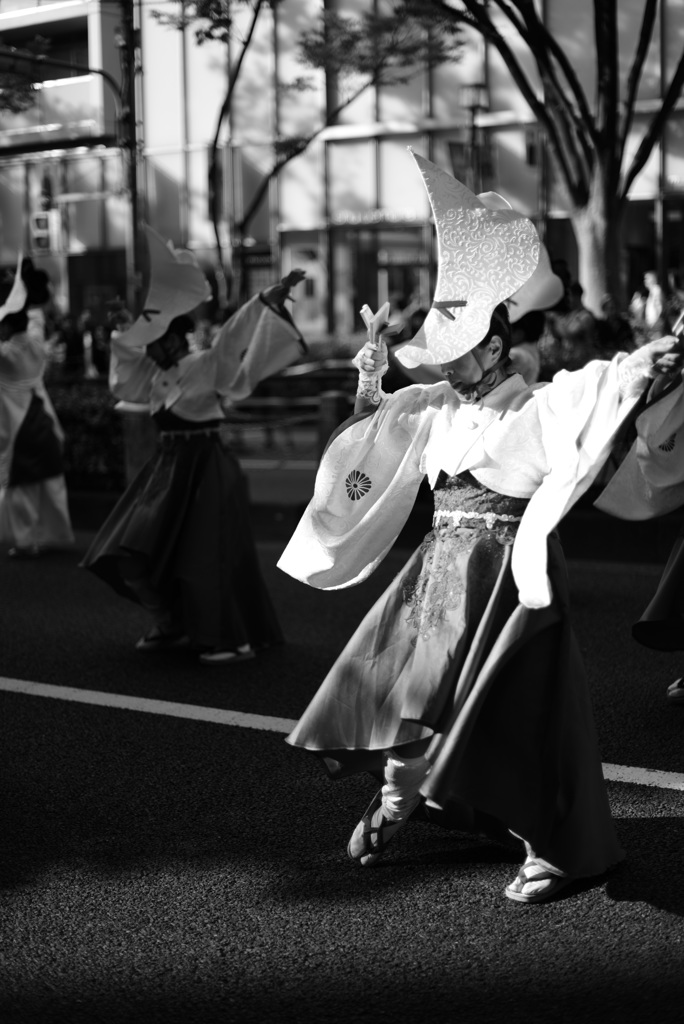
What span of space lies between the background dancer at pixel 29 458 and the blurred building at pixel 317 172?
33.1 ft

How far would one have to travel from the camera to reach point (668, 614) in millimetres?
5293

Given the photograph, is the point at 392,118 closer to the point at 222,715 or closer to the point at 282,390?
the point at 282,390

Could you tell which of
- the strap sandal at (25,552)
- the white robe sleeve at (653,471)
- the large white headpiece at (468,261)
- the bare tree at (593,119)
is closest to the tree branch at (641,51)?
the bare tree at (593,119)

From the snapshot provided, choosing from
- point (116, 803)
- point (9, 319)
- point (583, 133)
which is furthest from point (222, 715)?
point (583, 133)

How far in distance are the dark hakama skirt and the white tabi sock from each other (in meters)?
0.08

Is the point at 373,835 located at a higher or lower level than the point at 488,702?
lower

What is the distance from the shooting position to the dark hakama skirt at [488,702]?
346 centimetres

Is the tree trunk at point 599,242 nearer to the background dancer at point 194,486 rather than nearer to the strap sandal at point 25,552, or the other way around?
the strap sandal at point 25,552

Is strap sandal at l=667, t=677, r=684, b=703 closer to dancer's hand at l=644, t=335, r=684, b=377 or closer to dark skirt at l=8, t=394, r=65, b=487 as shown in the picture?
dancer's hand at l=644, t=335, r=684, b=377

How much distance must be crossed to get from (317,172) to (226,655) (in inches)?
797

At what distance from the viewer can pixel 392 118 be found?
24.3 metres

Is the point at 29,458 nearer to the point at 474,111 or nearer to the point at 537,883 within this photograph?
the point at 537,883

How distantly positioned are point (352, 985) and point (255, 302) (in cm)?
372

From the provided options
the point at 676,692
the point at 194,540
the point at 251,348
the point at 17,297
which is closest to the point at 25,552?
the point at 17,297
